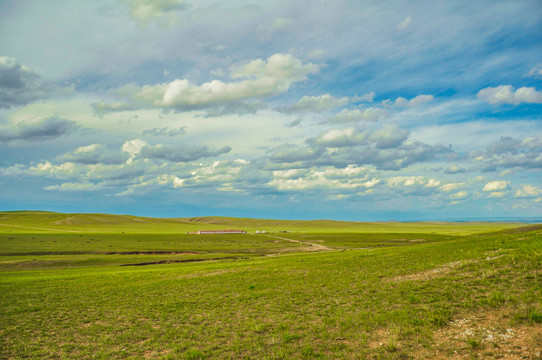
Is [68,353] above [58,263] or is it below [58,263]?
above

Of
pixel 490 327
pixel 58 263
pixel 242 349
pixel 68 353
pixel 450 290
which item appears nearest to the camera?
pixel 490 327

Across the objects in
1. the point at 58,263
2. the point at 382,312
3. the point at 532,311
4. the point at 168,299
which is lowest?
the point at 58,263

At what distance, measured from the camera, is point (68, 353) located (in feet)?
53.9

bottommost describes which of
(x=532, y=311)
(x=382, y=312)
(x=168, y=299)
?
(x=168, y=299)

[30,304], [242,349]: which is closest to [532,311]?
[242,349]

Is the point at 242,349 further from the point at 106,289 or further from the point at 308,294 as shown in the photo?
the point at 106,289

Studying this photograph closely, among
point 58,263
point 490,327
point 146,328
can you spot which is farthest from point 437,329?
point 58,263

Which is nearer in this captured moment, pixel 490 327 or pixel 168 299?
pixel 490 327

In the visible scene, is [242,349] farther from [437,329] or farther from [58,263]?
[58,263]

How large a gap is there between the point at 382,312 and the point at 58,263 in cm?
7705

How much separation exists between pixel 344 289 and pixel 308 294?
2.66 m

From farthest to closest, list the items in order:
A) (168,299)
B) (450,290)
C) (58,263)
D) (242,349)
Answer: (58,263) < (168,299) < (450,290) < (242,349)

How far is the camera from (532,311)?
12.9 m

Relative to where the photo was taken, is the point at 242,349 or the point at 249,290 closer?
the point at 242,349
